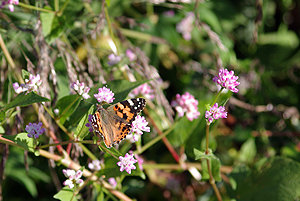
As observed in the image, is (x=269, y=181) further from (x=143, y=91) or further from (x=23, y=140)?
(x=23, y=140)

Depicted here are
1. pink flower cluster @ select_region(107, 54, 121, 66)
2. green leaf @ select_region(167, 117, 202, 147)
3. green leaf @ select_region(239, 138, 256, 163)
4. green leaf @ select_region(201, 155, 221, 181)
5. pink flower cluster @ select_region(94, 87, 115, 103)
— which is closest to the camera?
pink flower cluster @ select_region(94, 87, 115, 103)

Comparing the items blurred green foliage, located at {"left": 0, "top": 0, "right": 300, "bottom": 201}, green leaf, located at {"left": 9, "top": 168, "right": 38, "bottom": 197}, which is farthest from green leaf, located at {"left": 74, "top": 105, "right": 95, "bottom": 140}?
green leaf, located at {"left": 9, "top": 168, "right": 38, "bottom": 197}

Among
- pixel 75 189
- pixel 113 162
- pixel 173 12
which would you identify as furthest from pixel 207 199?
pixel 173 12

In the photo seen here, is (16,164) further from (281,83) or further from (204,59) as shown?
(281,83)

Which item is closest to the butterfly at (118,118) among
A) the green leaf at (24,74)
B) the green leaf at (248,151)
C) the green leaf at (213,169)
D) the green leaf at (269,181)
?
the green leaf at (24,74)

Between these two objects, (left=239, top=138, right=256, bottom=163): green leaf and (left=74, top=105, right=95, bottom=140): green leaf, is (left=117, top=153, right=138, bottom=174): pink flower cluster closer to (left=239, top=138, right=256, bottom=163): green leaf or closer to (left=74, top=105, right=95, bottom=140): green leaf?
(left=74, top=105, right=95, bottom=140): green leaf
